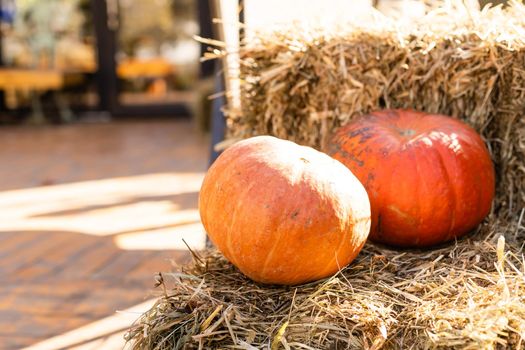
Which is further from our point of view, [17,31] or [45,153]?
[17,31]

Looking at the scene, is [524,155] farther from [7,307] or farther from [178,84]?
[178,84]

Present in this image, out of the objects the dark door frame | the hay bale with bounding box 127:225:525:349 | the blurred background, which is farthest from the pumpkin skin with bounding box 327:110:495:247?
the dark door frame

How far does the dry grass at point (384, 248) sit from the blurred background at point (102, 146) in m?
0.21

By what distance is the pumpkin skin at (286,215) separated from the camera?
1.74 m

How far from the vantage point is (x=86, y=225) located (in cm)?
373

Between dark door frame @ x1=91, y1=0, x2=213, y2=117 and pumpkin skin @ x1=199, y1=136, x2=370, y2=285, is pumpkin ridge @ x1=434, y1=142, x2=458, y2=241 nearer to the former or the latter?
pumpkin skin @ x1=199, y1=136, x2=370, y2=285

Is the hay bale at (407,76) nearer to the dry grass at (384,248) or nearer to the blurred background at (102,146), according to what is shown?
the dry grass at (384,248)

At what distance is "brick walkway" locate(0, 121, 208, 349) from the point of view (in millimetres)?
2588

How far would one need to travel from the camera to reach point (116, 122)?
8.90m

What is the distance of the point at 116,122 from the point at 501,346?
7.97m

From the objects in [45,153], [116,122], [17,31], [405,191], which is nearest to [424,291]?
[405,191]

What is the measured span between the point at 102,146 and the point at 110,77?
2583 mm

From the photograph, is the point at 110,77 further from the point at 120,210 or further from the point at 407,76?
the point at 407,76

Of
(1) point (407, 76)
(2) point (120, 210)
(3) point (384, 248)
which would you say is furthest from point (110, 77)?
(3) point (384, 248)
